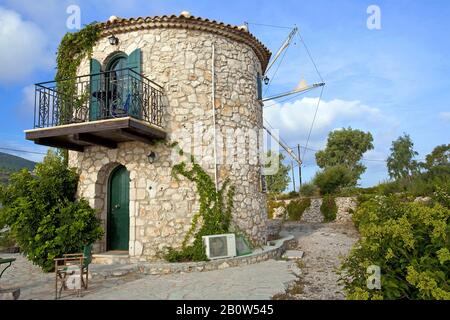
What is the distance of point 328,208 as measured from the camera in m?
22.4

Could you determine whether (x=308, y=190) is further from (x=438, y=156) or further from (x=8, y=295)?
(x=8, y=295)

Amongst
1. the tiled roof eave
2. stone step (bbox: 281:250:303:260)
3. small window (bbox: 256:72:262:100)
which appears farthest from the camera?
small window (bbox: 256:72:262:100)

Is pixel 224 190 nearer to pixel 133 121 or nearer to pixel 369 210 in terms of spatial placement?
pixel 133 121

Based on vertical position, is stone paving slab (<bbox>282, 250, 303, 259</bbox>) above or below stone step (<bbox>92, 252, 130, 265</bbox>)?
below

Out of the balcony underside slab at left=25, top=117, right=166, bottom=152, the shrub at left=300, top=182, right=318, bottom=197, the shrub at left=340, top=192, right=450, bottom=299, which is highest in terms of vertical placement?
the balcony underside slab at left=25, top=117, right=166, bottom=152

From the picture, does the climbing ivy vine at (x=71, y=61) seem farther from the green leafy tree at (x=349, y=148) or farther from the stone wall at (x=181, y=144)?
the green leafy tree at (x=349, y=148)

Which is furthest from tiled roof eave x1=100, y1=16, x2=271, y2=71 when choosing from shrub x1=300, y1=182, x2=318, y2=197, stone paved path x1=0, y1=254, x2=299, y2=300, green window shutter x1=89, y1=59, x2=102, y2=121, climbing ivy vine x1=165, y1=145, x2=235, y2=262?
shrub x1=300, y1=182, x2=318, y2=197

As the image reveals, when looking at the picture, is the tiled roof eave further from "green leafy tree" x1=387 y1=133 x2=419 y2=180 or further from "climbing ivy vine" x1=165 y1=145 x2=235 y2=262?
"green leafy tree" x1=387 y1=133 x2=419 y2=180

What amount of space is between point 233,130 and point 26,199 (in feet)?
17.4

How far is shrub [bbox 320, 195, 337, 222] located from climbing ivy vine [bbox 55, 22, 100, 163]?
16.9 metres

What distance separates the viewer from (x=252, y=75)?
33.6 ft

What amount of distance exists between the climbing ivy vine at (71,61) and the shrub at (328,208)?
1691cm

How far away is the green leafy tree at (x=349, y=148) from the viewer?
142 feet

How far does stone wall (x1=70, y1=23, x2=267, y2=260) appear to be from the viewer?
8438mm
